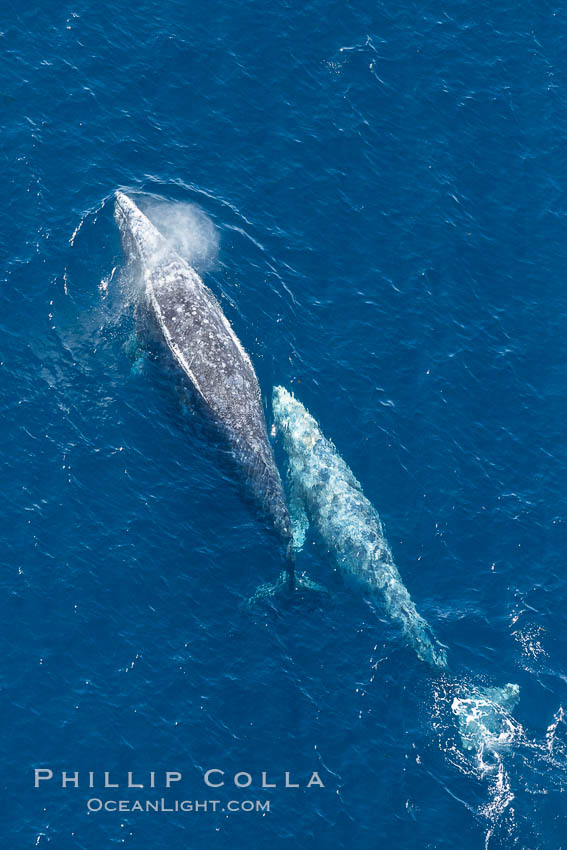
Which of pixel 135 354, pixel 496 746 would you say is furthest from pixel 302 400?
pixel 496 746

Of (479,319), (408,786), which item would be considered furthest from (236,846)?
(479,319)

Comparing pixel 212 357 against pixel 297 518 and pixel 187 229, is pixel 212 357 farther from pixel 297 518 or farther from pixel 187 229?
pixel 187 229

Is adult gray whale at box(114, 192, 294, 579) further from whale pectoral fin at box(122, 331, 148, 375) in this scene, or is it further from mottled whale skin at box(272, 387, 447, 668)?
mottled whale skin at box(272, 387, 447, 668)

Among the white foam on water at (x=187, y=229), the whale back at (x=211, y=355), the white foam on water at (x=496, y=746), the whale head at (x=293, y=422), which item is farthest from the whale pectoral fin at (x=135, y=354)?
the white foam on water at (x=496, y=746)

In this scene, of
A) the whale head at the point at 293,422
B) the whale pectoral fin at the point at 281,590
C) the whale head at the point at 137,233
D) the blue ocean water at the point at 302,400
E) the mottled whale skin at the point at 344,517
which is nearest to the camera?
the blue ocean water at the point at 302,400

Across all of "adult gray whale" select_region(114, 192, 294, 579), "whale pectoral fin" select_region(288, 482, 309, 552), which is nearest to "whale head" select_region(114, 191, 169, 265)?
A: "adult gray whale" select_region(114, 192, 294, 579)

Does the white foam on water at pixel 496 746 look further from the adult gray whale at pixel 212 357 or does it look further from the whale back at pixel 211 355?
the whale back at pixel 211 355
